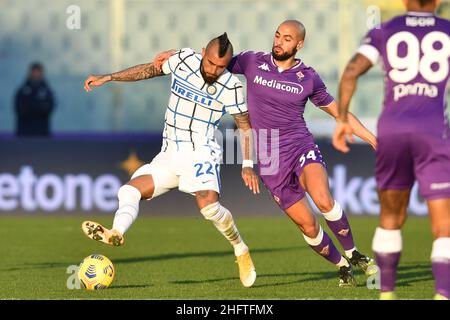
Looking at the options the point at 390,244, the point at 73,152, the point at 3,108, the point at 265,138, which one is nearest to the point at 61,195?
the point at 73,152

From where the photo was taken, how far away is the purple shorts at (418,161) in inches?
340

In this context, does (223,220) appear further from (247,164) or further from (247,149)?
(247,149)

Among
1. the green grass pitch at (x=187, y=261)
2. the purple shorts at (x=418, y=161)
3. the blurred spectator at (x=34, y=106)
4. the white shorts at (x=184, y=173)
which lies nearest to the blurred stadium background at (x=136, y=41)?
the blurred spectator at (x=34, y=106)

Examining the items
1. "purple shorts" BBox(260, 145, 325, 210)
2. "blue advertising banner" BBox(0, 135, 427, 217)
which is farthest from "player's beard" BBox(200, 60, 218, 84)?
"blue advertising banner" BBox(0, 135, 427, 217)

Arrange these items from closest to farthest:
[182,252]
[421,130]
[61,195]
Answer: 1. [421,130]
2. [182,252]
3. [61,195]

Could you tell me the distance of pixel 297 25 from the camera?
11.5 m

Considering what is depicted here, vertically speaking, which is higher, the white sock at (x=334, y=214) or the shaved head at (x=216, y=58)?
the shaved head at (x=216, y=58)

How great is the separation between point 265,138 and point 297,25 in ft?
3.69

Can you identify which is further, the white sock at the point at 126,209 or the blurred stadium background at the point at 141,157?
the blurred stadium background at the point at 141,157

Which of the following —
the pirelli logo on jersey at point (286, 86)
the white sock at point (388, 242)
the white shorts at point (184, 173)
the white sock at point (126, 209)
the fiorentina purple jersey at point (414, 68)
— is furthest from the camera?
the pirelli logo on jersey at point (286, 86)

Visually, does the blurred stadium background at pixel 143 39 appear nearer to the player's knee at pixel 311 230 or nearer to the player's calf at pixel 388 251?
the player's knee at pixel 311 230

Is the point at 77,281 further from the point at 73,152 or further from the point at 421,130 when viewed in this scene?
the point at 73,152

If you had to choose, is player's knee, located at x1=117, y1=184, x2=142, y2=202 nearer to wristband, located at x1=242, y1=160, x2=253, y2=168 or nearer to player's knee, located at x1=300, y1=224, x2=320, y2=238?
wristband, located at x1=242, y1=160, x2=253, y2=168

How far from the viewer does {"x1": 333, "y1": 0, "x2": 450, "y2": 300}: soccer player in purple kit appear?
8586mm
